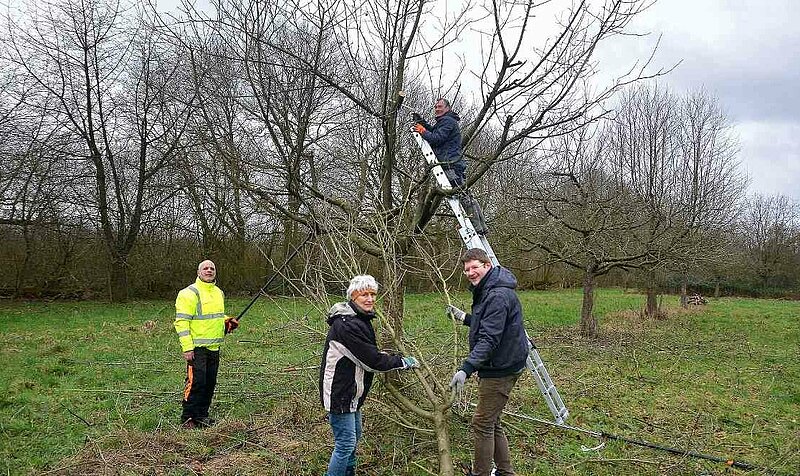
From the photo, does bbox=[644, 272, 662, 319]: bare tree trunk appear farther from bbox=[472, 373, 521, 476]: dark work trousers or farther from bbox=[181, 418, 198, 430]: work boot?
A: bbox=[181, 418, 198, 430]: work boot

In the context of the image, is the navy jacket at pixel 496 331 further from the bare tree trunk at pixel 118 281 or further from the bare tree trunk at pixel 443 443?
the bare tree trunk at pixel 118 281

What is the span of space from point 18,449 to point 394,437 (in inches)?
134

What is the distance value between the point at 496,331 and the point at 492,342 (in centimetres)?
8

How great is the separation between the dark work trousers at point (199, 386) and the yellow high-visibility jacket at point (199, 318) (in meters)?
0.11

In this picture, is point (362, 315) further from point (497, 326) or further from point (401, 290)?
point (401, 290)

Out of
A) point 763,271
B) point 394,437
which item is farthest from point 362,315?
point 763,271

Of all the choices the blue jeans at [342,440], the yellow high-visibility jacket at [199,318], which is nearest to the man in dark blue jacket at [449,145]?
the blue jeans at [342,440]

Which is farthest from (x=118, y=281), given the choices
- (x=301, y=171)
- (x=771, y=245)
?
(x=771, y=245)

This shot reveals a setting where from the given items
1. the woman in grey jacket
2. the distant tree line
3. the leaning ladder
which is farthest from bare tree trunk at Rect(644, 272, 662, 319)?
the woman in grey jacket

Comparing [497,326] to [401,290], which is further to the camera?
[401,290]

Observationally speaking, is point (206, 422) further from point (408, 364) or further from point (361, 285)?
point (361, 285)

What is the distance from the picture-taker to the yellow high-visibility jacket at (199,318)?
18.3 feet

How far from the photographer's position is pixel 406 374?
5.48 m

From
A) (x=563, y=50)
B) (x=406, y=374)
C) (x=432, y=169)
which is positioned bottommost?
(x=406, y=374)
